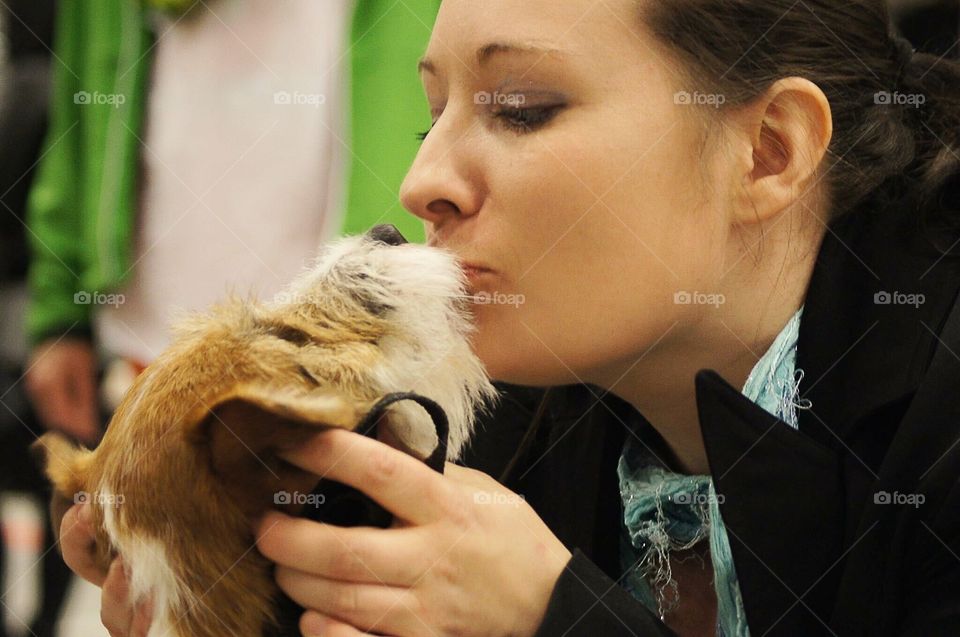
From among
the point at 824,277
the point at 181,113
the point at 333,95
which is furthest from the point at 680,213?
the point at 181,113

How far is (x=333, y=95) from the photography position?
1.65 metres

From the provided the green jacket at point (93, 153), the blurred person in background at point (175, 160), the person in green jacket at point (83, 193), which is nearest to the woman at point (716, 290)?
the blurred person in background at point (175, 160)

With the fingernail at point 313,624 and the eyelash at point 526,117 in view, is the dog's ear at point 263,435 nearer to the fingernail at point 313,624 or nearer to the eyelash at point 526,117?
the fingernail at point 313,624

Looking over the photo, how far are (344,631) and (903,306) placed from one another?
629mm

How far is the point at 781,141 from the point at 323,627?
0.67 metres

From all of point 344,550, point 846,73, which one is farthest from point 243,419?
point 846,73

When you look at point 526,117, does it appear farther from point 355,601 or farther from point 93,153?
point 93,153

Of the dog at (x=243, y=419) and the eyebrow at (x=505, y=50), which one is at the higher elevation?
the eyebrow at (x=505, y=50)

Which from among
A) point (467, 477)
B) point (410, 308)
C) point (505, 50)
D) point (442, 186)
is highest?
point (505, 50)

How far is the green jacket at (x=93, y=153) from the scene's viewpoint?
5.95 feet

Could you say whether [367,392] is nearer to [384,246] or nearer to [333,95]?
[384,246]

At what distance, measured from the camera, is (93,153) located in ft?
6.08

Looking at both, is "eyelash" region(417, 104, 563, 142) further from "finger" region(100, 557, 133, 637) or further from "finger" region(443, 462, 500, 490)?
"finger" region(100, 557, 133, 637)

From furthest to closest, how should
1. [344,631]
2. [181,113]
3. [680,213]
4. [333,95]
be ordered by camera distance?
[181,113] < [333,95] < [680,213] < [344,631]
